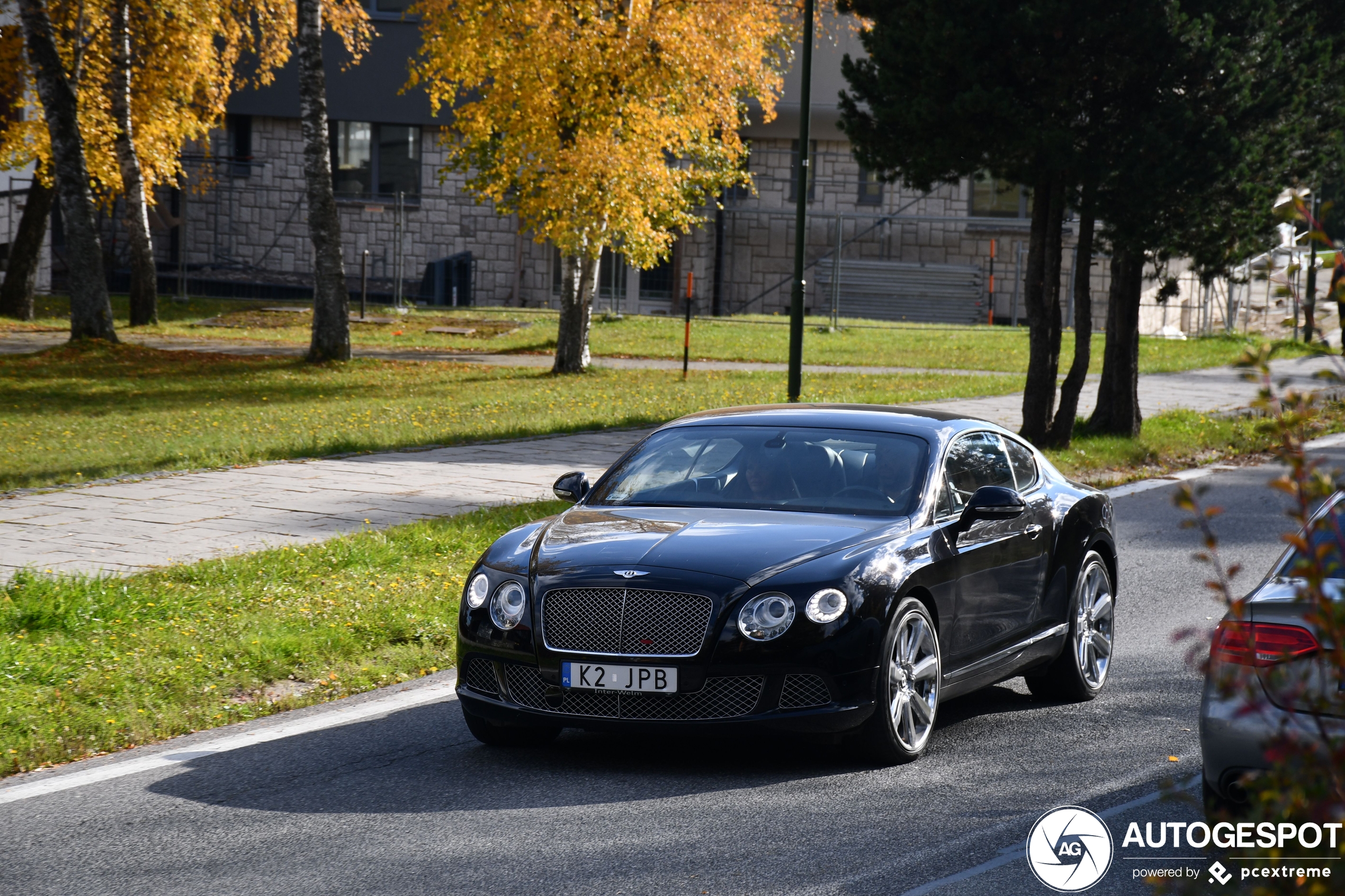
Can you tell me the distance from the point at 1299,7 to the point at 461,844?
578 inches

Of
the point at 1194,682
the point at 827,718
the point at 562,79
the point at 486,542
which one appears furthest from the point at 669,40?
the point at 827,718

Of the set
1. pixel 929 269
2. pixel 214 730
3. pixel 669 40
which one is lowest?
pixel 214 730

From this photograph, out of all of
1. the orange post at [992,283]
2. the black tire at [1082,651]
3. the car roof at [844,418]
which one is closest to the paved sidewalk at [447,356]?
the orange post at [992,283]

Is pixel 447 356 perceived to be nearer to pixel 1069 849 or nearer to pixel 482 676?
pixel 482 676

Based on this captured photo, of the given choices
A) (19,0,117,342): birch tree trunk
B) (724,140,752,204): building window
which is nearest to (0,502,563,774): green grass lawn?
(19,0,117,342): birch tree trunk

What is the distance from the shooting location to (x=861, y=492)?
6.82 metres

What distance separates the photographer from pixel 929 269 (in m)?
42.5

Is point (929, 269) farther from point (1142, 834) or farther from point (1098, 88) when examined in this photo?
point (1142, 834)

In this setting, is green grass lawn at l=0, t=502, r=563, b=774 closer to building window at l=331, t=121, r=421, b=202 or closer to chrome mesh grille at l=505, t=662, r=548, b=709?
chrome mesh grille at l=505, t=662, r=548, b=709

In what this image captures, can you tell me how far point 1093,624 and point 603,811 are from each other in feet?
10.4

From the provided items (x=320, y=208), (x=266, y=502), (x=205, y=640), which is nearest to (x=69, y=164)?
(x=320, y=208)

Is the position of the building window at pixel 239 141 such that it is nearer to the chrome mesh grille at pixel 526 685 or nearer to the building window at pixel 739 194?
the building window at pixel 739 194

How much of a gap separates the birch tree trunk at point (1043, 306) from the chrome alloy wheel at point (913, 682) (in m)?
10.5

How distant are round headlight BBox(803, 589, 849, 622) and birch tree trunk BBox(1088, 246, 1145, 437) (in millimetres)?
13229
